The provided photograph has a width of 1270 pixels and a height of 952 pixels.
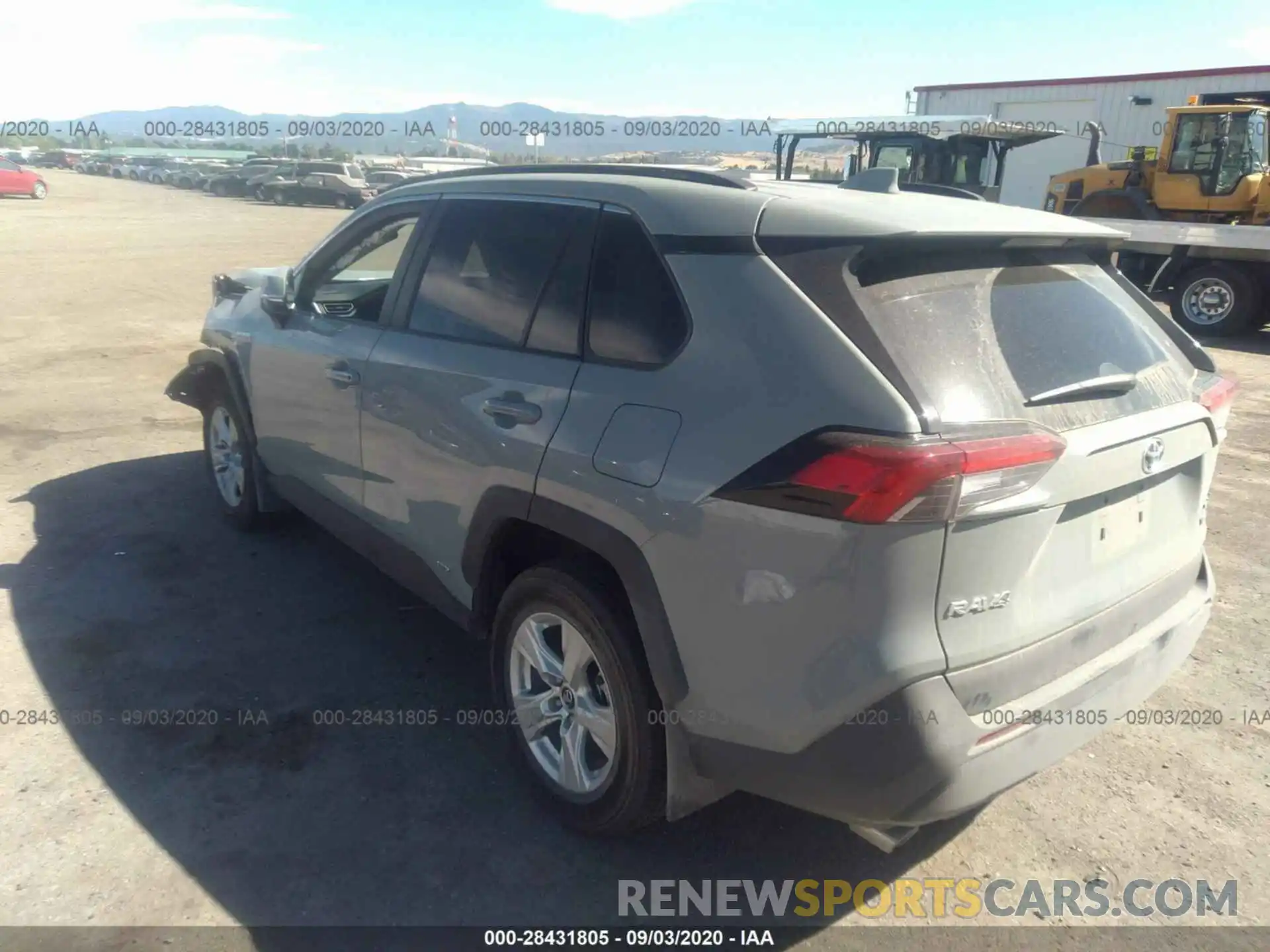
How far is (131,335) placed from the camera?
10930 mm

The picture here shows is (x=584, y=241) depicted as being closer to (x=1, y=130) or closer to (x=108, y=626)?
(x=108, y=626)

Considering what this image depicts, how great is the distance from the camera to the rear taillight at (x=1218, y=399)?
9.41 feet

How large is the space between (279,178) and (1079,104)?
31011mm

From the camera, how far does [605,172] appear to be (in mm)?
3254

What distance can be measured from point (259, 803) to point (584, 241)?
202 centimetres

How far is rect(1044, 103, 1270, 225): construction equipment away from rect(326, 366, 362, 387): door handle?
14.4 m

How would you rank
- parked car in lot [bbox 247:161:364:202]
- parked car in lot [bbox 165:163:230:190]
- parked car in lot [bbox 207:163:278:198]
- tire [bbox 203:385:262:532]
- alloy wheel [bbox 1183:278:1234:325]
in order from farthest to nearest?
1. parked car in lot [bbox 165:163:230:190]
2. parked car in lot [bbox 207:163:278:198]
3. parked car in lot [bbox 247:161:364:202]
4. alloy wheel [bbox 1183:278:1234:325]
5. tire [bbox 203:385:262:532]

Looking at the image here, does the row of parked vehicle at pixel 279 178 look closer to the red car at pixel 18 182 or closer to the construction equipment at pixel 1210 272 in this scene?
the red car at pixel 18 182

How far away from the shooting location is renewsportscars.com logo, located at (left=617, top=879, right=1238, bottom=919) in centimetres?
276

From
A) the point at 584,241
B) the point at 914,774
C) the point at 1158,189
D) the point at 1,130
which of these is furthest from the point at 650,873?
the point at 1,130

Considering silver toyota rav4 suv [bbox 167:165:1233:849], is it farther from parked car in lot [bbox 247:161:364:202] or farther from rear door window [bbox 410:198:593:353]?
parked car in lot [bbox 247:161:364:202]

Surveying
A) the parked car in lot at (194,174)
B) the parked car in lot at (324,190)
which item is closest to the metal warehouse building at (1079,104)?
the parked car in lot at (324,190)

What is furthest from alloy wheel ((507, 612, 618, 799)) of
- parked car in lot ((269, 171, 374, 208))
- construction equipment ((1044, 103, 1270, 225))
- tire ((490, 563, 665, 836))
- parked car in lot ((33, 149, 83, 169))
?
parked car in lot ((33, 149, 83, 169))

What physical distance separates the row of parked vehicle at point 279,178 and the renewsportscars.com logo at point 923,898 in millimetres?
30274
